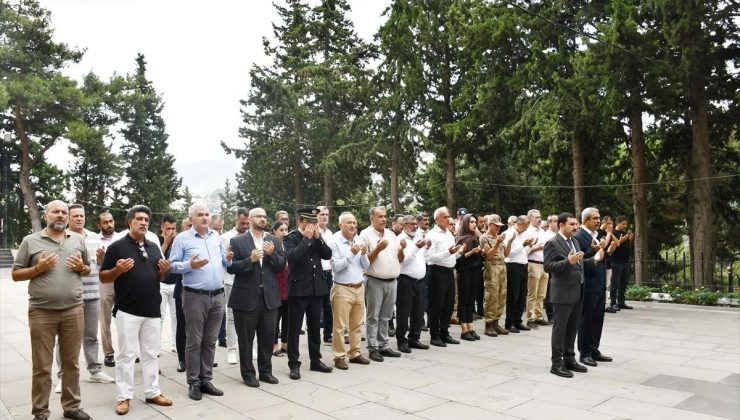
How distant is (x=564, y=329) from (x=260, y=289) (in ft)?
11.1

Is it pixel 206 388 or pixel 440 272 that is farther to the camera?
pixel 440 272

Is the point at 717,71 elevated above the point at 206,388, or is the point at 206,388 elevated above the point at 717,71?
the point at 717,71

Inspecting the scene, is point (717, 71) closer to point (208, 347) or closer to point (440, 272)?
point (440, 272)

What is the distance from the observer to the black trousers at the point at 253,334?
221 inches

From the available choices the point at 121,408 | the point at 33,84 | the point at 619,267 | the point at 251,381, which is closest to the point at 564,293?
the point at 251,381

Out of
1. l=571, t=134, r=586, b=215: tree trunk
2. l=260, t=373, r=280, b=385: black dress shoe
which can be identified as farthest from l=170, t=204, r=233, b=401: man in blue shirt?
l=571, t=134, r=586, b=215: tree trunk

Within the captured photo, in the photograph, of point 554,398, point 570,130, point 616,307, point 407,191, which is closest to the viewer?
point 554,398

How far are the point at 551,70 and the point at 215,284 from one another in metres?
15.0

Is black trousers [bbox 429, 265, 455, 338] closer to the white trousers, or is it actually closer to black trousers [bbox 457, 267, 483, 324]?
black trousers [bbox 457, 267, 483, 324]

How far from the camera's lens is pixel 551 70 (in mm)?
17375

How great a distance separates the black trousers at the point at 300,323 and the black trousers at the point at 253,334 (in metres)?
0.28

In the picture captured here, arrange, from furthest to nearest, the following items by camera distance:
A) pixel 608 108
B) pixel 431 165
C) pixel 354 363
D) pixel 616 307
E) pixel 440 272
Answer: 1. pixel 431 165
2. pixel 608 108
3. pixel 616 307
4. pixel 440 272
5. pixel 354 363

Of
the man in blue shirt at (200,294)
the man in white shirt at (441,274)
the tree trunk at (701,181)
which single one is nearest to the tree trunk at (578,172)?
the tree trunk at (701,181)

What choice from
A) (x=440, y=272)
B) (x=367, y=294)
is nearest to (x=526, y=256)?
(x=440, y=272)
